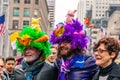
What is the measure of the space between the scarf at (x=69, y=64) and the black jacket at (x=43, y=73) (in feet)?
0.40

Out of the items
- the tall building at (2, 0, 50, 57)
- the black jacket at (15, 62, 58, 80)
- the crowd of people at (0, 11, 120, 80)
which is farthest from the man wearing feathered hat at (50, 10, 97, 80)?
the tall building at (2, 0, 50, 57)

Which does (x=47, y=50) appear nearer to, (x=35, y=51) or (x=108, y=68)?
(x=35, y=51)

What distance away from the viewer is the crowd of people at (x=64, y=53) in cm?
641

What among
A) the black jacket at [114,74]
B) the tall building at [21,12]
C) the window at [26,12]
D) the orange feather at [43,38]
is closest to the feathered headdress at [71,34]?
the orange feather at [43,38]

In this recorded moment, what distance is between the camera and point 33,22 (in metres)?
6.95

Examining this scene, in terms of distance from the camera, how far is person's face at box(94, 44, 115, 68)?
631 cm

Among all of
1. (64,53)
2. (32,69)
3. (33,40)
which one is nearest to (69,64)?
(64,53)

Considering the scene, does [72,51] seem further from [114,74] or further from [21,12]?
[21,12]

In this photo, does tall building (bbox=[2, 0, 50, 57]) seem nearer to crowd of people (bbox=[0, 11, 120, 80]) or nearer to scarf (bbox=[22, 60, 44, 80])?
crowd of people (bbox=[0, 11, 120, 80])

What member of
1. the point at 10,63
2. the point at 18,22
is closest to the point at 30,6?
the point at 18,22

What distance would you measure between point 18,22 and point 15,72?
8232 cm

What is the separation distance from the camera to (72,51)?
6699mm

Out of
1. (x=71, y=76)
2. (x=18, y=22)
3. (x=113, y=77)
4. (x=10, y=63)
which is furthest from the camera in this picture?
(x=18, y=22)

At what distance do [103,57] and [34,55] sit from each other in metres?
0.92
